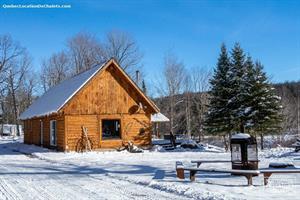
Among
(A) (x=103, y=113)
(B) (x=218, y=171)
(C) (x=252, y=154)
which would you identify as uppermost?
(A) (x=103, y=113)

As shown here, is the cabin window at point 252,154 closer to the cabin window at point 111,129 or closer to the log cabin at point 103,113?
the log cabin at point 103,113

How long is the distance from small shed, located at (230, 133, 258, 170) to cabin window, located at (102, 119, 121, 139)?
1455 cm

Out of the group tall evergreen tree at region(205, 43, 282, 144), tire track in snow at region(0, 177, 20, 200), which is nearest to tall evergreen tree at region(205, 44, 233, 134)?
tall evergreen tree at region(205, 43, 282, 144)

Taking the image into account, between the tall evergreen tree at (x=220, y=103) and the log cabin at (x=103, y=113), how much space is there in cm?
746

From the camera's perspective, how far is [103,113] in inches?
1042

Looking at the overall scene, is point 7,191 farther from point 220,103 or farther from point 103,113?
point 220,103

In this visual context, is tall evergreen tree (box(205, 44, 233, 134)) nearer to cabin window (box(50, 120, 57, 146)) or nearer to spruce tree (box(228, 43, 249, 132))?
spruce tree (box(228, 43, 249, 132))

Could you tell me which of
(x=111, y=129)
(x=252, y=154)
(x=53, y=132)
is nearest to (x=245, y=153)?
(x=252, y=154)

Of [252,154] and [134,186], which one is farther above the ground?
[252,154]

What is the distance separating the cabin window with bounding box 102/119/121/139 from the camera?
27172 mm

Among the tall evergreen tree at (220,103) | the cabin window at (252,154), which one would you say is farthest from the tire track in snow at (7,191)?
the tall evergreen tree at (220,103)

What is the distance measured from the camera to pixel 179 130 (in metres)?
65.2

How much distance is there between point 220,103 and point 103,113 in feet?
35.7

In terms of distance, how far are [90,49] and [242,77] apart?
32.2 m
